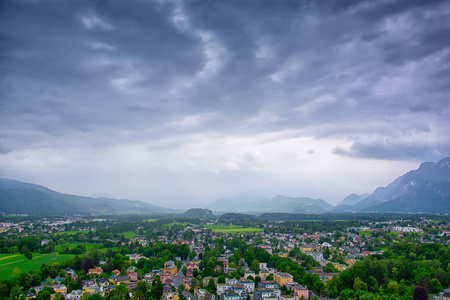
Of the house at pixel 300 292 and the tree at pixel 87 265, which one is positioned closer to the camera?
the house at pixel 300 292

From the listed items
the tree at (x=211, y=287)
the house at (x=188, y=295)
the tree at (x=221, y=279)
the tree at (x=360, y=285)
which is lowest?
the house at (x=188, y=295)

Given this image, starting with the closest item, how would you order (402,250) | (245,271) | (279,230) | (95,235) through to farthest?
1. (245,271)
2. (402,250)
3. (95,235)
4. (279,230)

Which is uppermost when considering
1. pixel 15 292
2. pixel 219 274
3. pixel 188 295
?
pixel 15 292

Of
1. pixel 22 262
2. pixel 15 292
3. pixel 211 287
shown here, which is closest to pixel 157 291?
pixel 211 287

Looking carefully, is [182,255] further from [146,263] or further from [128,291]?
[128,291]

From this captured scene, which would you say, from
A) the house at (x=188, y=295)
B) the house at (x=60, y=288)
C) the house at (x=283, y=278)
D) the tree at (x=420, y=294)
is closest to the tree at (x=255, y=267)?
the house at (x=283, y=278)

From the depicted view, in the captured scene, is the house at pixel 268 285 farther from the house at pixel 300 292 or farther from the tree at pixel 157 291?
the tree at pixel 157 291

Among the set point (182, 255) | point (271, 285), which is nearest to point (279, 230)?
point (182, 255)

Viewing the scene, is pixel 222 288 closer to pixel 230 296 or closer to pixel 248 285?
pixel 230 296
